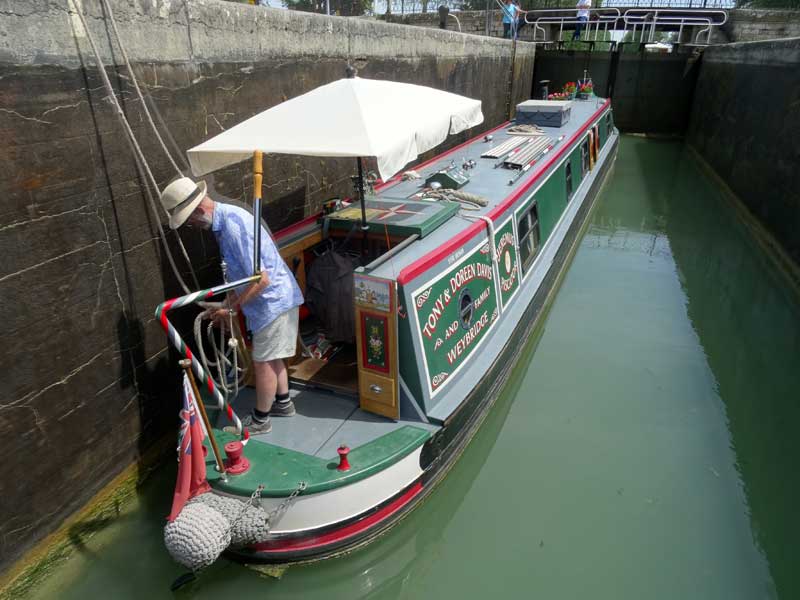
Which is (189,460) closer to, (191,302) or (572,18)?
(191,302)

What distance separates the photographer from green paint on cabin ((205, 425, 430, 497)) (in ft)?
9.87

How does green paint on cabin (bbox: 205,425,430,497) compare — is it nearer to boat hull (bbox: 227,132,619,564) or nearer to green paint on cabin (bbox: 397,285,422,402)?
boat hull (bbox: 227,132,619,564)

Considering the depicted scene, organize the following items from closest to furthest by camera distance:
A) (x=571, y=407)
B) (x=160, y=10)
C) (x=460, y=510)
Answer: (x=160, y=10), (x=460, y=510), (x=571, y=407)

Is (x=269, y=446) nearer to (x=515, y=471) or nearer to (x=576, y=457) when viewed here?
(x=515, y=471)

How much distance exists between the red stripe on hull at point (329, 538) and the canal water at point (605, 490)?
0.24 m

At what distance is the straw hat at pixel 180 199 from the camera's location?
2.90 meters

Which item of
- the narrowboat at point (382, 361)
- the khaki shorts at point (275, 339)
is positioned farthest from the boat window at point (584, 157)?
the khaki shorts at point (275, 339)

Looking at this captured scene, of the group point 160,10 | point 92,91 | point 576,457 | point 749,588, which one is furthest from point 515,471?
point 160,10

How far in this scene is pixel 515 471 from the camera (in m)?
4.21

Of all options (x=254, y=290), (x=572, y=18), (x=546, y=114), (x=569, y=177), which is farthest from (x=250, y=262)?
(x=572, y=18)

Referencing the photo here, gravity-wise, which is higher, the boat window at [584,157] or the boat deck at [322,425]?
the boat window at [584,157]

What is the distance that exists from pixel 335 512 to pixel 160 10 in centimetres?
340

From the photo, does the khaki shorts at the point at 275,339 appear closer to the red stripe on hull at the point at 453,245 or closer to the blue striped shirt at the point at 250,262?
the blue striped shirt at the point at 250,262

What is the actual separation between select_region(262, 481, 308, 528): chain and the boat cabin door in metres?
0.77
